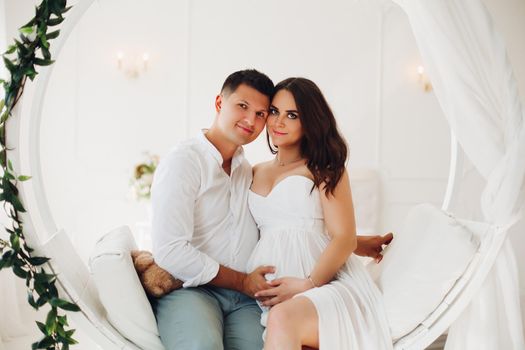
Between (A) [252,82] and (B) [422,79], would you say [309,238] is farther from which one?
(B) [422,79]

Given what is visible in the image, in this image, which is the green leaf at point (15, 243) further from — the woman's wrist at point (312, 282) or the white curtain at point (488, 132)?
the white curtain at point (488, 132)

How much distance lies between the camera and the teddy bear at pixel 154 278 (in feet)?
6.76

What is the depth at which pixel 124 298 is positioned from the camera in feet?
6.30

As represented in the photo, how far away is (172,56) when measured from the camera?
517 cm

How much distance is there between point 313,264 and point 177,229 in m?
0.56

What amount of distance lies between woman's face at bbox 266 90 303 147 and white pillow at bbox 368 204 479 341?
666mm

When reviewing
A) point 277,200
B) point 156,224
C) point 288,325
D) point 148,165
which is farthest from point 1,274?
point 288,325

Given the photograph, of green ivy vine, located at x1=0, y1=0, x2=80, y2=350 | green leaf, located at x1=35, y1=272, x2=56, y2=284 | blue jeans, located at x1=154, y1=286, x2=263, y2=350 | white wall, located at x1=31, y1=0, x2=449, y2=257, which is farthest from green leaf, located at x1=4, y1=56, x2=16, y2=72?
white wall, located at x1=31, y1=0, x2=449, y2=257

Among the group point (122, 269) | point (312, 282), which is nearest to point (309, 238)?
point (312, 282)

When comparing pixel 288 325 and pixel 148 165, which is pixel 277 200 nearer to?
pixel 288 325

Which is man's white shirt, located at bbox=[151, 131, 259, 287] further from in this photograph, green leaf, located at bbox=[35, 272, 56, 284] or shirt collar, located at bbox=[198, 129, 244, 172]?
green leaf, located at bbox=[35, 272, 56, 284]

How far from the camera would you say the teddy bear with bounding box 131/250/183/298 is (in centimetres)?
206

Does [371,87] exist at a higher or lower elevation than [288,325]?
higher

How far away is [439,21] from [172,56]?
12.2 feet
